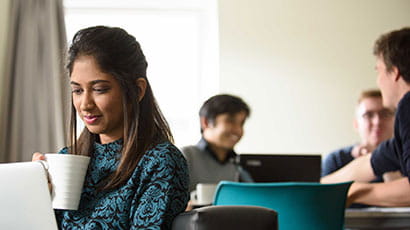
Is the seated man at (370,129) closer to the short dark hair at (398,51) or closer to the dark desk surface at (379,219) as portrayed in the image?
the short dark hair at (398,51)

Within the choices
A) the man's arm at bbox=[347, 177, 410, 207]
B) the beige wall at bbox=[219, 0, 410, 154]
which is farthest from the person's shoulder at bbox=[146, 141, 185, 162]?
the beige wall at bbox=[219, 0, 410, 154]

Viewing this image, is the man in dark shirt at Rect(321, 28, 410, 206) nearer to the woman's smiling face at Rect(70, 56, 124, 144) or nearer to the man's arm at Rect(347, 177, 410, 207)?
the man's arm at Rect(347, 177, 410, 207)

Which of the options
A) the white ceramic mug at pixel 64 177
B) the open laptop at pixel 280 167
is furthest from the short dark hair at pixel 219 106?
the white ceramic mug at pixel 64 177

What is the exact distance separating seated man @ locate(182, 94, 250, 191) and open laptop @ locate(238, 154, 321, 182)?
0.63 meters

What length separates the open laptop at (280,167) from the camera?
9.11ft

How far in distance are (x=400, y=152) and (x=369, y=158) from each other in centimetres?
28

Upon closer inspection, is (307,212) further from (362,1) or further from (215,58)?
(362,1)

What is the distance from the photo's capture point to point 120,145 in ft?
4.76

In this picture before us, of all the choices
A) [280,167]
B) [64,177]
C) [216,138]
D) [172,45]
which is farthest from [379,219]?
[172,45]

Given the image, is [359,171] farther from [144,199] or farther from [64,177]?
[64,177]

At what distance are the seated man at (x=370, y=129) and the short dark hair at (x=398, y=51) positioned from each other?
1.21 metres

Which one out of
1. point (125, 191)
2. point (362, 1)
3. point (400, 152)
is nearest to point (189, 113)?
point (362, 1)

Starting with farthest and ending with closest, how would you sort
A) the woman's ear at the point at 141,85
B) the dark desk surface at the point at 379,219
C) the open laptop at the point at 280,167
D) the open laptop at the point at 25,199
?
the open laptop at the point at 280,167
the dark desk surface at the point at 379,219
the woman's ear at the point at 141,85
the open laptop at the point at 25,199

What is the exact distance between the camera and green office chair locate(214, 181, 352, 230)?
6.51ft
